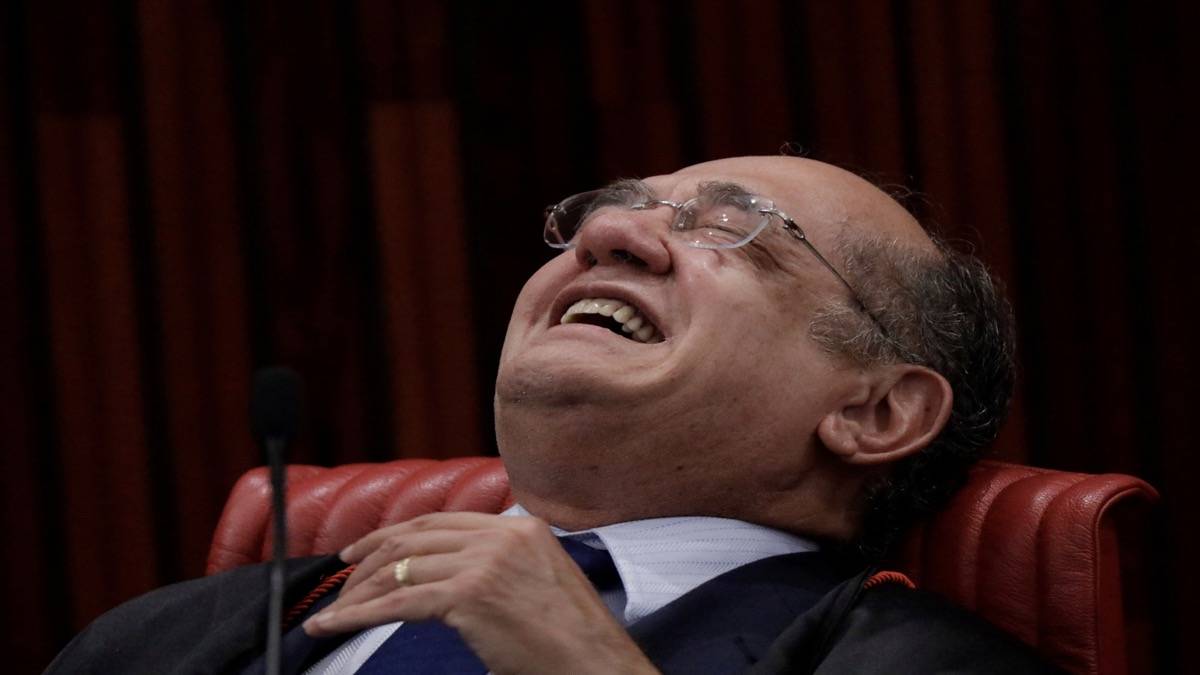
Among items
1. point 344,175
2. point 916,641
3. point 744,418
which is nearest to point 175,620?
point 744,418

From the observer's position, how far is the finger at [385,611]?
32.5 inches

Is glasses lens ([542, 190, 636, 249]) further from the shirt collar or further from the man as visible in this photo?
A: the shirt collar

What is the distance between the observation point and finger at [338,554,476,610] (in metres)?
0.86

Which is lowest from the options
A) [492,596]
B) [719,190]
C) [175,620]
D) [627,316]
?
[175,620]

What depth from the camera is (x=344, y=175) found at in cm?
198

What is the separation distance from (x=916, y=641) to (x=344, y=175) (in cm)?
129

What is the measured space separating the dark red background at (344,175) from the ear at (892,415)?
27.8 inches

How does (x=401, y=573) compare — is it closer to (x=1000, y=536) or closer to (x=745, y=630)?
(x=745, y=630)

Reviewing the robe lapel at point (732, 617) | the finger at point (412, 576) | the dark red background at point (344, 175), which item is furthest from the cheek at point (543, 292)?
the dark red background at point (344, 175)

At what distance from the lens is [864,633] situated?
3.30 feet

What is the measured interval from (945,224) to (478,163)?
0.75 m

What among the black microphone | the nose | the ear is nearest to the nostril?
the nose

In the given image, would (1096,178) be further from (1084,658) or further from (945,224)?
(1084,658)

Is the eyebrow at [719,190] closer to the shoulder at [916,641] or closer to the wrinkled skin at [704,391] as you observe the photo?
the wrinkled skin at [704,391]
